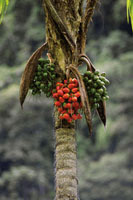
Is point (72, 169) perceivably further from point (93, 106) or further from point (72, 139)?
point (93, 106)

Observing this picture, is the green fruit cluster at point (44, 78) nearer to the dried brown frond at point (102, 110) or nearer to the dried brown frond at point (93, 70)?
the dried brown frond at point (93, 70)

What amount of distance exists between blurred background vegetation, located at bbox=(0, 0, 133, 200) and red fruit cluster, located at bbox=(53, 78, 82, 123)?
55.0ft

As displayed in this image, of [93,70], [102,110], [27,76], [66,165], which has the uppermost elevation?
[93,70]

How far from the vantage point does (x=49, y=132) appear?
838 inches

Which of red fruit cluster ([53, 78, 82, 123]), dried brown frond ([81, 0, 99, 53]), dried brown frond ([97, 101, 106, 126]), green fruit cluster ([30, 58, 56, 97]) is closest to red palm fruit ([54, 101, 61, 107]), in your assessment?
red fruit cluster ([53, 78, 82, 123])

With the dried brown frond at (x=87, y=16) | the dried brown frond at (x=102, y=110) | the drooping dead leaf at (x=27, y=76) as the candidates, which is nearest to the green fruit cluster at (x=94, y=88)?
the dried brown frond at (x=102, y=110)

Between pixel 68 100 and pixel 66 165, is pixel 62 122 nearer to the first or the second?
pixel 68 100

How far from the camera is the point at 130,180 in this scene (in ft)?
68.7

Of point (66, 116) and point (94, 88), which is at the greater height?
point (94, 88)

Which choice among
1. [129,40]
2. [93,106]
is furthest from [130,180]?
[93,106]

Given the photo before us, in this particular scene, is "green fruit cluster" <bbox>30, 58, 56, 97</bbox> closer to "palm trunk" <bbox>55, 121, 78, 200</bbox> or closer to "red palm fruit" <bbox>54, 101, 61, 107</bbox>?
"red palm fruit" <bbox>54, 101, 61, 107</bbox>

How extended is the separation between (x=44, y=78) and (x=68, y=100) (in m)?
0.25

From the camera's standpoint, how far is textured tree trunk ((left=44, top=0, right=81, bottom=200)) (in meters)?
2.82

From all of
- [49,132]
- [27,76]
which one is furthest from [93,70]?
[49,132]
